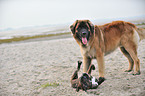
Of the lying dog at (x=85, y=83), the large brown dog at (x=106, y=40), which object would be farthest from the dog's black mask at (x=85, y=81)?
the large brown dog at (x=106, y=40)

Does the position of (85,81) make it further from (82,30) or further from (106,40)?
(106,40)

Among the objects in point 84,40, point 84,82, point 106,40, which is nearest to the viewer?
point 84,82

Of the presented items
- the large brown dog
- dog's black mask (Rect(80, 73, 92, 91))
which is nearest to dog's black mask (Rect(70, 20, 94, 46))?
the large brown dog

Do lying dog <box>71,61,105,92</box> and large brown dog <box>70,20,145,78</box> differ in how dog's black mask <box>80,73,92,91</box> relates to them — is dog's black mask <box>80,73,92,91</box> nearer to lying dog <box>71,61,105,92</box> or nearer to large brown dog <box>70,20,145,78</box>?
lying dog <box>71,61,105,92</box>

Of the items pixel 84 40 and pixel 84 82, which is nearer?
pixel 84 82

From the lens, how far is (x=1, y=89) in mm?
4359

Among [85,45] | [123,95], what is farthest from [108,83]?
[85,45]

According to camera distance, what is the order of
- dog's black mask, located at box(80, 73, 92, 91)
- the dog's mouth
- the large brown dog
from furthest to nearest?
the large brown dog → the dog's mouth → dog's black mask, located at box(80, 73, 92, 91)

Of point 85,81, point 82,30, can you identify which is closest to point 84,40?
point 82,30

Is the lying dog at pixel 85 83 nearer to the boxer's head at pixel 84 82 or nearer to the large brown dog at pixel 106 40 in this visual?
the boxer's head at pixel 84 82

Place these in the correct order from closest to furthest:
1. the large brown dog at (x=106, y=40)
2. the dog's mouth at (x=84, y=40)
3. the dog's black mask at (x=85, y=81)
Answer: the dog's black mask at (x=85, y=81), the dog's mouth at (x=84, y=40), the large brown dog at (x=106, y=40)

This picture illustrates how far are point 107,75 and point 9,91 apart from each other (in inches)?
126

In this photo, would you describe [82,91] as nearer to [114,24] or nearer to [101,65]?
[101,65]

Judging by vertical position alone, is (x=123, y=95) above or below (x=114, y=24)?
below
